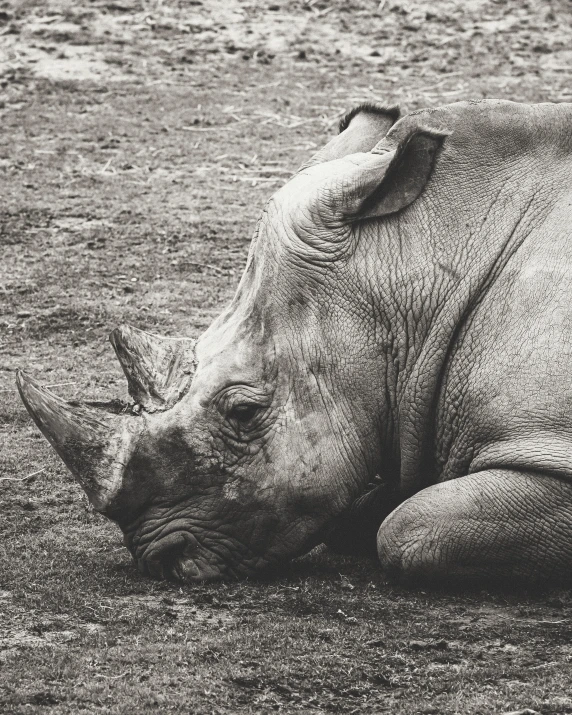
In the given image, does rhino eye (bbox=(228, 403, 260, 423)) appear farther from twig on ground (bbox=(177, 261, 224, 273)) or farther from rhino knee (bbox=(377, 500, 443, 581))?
twig on ground (bbox=(177, 261, 224, 273))

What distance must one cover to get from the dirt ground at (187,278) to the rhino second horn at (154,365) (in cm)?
70

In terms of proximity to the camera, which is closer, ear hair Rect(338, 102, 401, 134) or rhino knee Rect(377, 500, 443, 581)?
rhino knee Rect(377, 500, 443, 581)

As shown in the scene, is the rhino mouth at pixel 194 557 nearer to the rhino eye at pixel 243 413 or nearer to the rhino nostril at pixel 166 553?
the rhino nostril at pixel 166 553

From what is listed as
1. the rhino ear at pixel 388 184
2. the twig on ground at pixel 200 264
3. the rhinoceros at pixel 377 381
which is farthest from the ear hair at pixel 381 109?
the twig on ground at pixel 200 264

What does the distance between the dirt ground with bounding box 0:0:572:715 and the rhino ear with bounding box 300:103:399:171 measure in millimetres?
1742

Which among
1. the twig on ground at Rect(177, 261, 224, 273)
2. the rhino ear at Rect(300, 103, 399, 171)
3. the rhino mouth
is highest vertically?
the rhino ear at Rect(300, 103, 399, 171)

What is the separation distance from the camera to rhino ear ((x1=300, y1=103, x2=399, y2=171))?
6277mm

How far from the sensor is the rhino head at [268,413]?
5379 millimetres

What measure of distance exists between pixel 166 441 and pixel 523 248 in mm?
1534

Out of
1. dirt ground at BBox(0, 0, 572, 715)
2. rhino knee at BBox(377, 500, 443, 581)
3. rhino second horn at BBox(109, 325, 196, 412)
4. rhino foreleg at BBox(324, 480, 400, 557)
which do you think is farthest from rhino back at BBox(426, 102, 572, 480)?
rhino second horn at BBox(109, 325, 196, 412)

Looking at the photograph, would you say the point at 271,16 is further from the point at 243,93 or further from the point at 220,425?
the point at 220,425

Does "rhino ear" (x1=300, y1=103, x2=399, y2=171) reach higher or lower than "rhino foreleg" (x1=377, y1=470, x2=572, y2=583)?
higher

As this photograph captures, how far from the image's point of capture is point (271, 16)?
15.3 m

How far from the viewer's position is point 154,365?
5.59 metres
